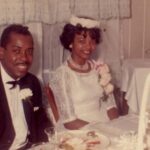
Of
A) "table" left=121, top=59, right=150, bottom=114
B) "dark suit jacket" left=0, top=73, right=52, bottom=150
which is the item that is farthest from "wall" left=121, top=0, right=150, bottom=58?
"dark suit jacket" left=0, top=73, right=52, bottom=150

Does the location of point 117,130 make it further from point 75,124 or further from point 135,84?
point 135,84

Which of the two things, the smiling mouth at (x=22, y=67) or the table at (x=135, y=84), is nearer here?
the smiling mouth at (x=22, y=67)

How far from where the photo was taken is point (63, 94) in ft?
7.49

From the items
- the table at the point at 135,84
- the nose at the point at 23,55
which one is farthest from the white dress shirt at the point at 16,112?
the table at the point at 135,84

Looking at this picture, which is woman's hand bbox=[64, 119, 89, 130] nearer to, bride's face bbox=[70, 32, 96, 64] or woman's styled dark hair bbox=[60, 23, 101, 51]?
bride's face bbox=[70, 32, 96, 64]

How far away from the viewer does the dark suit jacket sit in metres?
1.86

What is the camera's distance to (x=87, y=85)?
2406 millimetres

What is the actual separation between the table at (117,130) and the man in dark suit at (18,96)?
18.1 inches

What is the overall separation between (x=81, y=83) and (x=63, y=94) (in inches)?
6.5

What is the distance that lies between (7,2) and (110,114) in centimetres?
95

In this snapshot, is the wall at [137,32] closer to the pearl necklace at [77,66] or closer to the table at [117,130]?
the pearl necklace at [77,66]

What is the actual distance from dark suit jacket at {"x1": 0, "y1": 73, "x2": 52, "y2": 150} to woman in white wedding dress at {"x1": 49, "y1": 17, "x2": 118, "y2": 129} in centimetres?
25

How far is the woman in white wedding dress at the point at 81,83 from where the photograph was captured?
2.29 meters

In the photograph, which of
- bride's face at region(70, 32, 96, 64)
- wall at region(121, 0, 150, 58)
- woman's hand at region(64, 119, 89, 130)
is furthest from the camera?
wall at region(121, 0, 150, 58)
